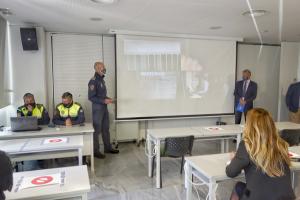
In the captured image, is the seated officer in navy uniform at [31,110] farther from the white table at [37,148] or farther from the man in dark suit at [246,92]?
the man in dark suit at [246,92]

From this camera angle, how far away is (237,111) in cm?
557

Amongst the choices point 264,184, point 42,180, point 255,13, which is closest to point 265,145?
point 264,184

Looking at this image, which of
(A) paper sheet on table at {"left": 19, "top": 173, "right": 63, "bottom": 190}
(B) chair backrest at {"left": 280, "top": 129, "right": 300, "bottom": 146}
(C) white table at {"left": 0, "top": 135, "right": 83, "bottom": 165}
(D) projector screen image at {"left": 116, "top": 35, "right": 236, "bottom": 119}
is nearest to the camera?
(A) paper sheet on table at {"left": 19, "top": 173, "right": 63, "bottom": 190}

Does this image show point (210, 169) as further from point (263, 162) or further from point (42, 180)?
point (42, 180)

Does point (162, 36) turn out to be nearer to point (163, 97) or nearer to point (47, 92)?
point (163, 97)

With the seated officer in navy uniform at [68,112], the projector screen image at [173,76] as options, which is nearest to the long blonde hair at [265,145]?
the seated officer in navy uniform at [68,112]

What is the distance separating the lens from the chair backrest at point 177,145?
10.7 feet

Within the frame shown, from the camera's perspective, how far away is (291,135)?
3574 mm

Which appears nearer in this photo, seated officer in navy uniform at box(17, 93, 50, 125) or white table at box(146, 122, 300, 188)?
white table at box(146, 122, 300, 188)

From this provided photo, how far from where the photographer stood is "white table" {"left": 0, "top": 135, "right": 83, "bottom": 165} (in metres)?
2.67

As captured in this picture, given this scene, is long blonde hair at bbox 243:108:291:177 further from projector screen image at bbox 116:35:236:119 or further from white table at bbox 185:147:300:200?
projector screen image at bbox 116:35:236:119

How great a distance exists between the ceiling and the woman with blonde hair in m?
1.95

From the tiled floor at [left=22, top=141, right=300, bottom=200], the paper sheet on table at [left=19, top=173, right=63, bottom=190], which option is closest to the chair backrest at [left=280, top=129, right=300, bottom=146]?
the tiled floor at [left=22, top=141, right=300, bottom=200]

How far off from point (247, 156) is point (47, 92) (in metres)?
4.27
